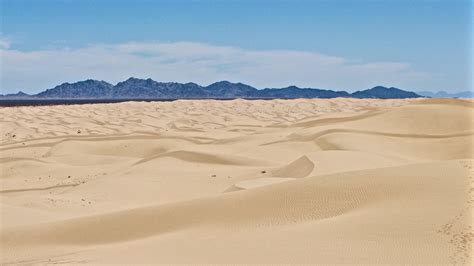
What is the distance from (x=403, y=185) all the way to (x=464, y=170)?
93 centimetres

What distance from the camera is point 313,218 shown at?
704cm

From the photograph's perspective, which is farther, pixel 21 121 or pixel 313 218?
pixel 21 121

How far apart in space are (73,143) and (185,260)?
13849 millimetres

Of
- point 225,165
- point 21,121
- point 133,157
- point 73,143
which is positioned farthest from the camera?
point 21,121

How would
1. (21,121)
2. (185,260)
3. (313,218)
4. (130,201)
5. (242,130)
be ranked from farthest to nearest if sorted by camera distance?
(21,121) < (242,130) < (130,201) < (313,218) < (185,260)

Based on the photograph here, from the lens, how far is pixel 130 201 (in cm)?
1102

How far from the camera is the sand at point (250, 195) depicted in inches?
230

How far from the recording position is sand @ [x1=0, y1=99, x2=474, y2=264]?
5.85 metres

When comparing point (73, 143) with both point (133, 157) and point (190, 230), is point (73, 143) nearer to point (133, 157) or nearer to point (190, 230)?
point (133, 157)

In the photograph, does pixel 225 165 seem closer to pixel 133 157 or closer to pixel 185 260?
pixel 133 157

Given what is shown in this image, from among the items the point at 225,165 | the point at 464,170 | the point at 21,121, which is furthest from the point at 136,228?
the point at 21,121

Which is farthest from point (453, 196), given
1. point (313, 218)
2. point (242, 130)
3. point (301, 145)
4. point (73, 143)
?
point (242, 130)

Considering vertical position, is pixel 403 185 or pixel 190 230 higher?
pixel 403 185

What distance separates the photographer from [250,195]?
8039mm
